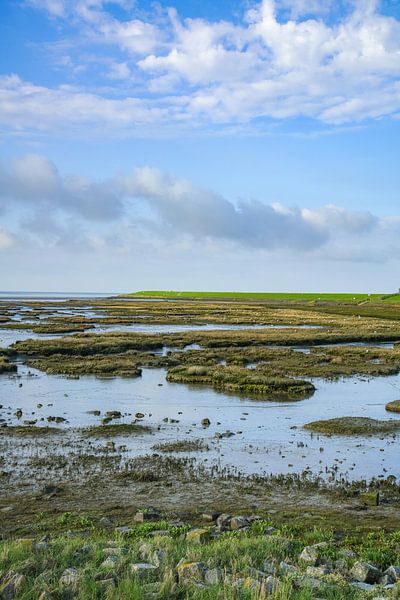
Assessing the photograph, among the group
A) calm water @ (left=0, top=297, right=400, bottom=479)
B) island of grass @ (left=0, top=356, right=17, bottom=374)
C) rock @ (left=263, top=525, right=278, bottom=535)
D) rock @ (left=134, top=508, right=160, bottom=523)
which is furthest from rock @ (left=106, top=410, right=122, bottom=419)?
island of grass @ (left=0, top=356, right=17, bottom=374)

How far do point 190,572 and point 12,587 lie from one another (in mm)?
2803

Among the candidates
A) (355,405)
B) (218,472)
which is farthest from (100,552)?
(355,405)

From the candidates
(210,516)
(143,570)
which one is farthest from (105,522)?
(143,570)

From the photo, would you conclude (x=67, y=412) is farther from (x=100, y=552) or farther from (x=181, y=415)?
(x=100, y=552)

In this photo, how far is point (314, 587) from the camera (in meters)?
8.98

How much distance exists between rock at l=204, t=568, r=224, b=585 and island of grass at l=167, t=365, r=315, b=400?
84.3 feet

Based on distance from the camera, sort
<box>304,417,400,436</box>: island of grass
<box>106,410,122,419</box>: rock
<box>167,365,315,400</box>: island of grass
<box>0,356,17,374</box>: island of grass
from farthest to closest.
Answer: <box>0,356,17,374</box>: island of grass, <box>167,365,315,400</box>: island of grass, <box>106,410,122,419</box>: rock, <box>304,417,400,436</box>: island of grass

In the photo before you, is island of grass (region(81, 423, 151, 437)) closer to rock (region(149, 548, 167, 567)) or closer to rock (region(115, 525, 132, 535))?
rock (region(115, 525, 132, 535))

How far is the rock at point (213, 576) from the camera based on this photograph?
29.6ft

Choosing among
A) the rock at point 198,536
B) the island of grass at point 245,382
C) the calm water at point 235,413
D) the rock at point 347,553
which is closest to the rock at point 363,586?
the rock at point 347,553

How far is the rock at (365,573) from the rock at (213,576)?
242 centimetres

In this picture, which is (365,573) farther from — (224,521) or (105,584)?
(224,521)

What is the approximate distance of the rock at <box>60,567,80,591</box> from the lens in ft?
28.2

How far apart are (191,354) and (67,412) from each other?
79.7 ft
